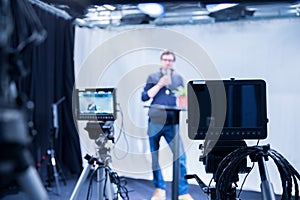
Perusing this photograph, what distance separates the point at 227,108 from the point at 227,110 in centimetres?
1

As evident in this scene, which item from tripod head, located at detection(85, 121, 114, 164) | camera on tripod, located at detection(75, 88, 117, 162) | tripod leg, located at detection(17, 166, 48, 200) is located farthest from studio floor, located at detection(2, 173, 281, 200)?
tripod leg, located at detection(17, 166, 48, 200)

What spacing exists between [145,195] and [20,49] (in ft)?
9.48

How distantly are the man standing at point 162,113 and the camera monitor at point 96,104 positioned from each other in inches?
40.1

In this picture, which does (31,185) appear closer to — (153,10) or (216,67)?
(153,10)

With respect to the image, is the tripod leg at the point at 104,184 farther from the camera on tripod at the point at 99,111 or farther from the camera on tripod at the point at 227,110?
the camera on tripod at the point at 227,110

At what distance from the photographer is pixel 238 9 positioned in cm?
351

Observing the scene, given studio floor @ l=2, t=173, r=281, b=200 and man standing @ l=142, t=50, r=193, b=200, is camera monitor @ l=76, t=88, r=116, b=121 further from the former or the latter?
man standing @ l=142, t=50, r=193, b=200

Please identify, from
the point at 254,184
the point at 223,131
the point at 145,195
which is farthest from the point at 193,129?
the point at 254,184

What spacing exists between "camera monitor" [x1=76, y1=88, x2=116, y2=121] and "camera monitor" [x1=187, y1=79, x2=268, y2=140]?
0.89 metres

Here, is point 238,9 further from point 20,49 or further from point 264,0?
point 20,49

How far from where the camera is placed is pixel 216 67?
155 inches

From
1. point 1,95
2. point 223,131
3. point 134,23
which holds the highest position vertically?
point 134,23

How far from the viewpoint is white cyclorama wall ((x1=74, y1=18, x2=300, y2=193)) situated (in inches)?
145

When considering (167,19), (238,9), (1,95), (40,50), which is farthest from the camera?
(167,19)
